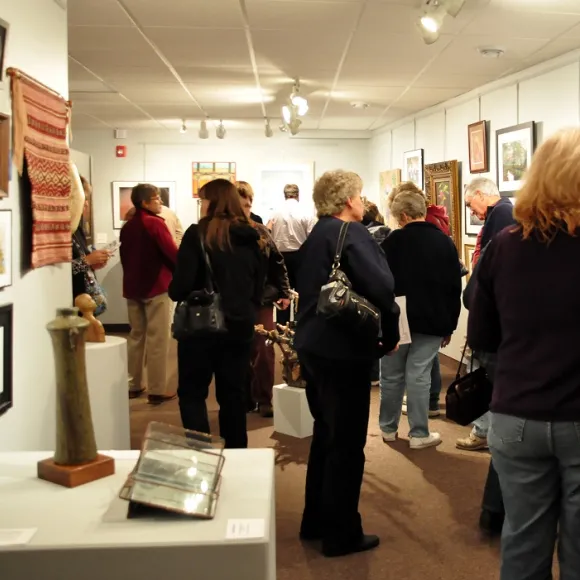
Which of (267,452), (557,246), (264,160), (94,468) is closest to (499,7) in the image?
(557,246)

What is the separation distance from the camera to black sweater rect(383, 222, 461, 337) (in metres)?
3.62

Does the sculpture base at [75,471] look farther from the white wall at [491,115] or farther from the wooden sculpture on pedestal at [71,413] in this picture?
the white wall at [491,115]

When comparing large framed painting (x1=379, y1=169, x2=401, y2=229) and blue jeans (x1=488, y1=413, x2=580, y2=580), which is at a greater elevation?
large framed painting (x1=379, y1=169, x2=401, y2=229)

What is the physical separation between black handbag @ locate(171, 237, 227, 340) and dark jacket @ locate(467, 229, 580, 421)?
143cm

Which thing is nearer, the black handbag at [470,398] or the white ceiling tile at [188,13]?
the black handbag at [470,398]

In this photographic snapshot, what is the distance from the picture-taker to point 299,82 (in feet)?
18.0

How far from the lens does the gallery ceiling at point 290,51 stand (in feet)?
12.0

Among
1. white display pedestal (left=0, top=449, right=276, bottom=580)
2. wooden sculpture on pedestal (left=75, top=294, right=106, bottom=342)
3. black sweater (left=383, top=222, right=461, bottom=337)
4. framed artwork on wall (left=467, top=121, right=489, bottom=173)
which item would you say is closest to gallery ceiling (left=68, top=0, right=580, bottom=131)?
framed artwork on wall (left=467, top=121, right=489, bottom=173)

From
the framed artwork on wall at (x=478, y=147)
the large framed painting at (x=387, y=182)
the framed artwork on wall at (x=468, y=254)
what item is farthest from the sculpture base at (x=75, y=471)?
the large framed painting at (x=387, y=182)

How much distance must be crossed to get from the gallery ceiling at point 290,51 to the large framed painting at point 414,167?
555mm

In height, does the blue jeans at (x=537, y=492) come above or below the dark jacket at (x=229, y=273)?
below

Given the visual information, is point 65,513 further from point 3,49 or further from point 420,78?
point 420,78

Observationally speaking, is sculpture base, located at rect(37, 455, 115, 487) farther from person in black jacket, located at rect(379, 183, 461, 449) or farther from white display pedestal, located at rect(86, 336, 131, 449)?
person in black jacket, located at rect(379, 183, 461, 449)

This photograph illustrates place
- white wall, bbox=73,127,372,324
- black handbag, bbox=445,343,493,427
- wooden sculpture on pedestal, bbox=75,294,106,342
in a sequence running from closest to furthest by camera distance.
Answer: black handbag, bbox=445,343,493,427
wooden sculpture on pedestal, bbox=75,294,106,342
white wall, bbox=73,127,372,324
